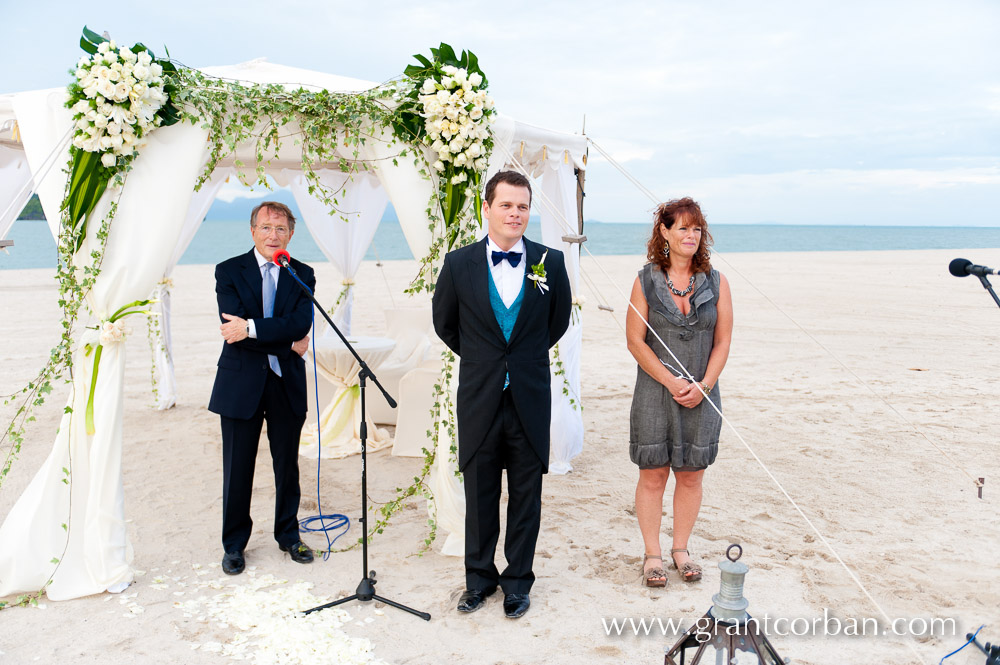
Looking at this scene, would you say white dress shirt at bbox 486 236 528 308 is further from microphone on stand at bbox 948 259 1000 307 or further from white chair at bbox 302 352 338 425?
white chair at bbox 302 352 338 425

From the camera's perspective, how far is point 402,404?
575cm

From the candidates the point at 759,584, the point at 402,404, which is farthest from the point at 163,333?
the point at 759,584

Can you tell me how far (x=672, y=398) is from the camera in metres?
3.45

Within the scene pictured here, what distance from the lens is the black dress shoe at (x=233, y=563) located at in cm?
369

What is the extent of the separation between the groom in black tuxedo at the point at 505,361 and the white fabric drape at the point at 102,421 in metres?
1.45

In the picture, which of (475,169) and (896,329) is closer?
(475,169)

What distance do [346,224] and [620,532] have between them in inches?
186

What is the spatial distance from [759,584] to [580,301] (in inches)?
92.2

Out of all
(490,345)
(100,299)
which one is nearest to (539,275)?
(490,345)

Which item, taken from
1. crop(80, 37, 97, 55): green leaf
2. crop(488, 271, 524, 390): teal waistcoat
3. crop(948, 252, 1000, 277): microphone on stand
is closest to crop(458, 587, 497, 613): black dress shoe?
crop(488, 271, 524, 390): teal waistcoat

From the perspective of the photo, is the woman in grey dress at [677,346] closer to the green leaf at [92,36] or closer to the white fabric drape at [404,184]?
the white fabric drape at [404,184]

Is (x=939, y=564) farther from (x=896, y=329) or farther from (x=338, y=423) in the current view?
(x=896, y=329)

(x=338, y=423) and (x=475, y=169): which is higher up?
(x=475, y=169)

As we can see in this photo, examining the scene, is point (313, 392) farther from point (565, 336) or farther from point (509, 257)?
point (509, 257)
